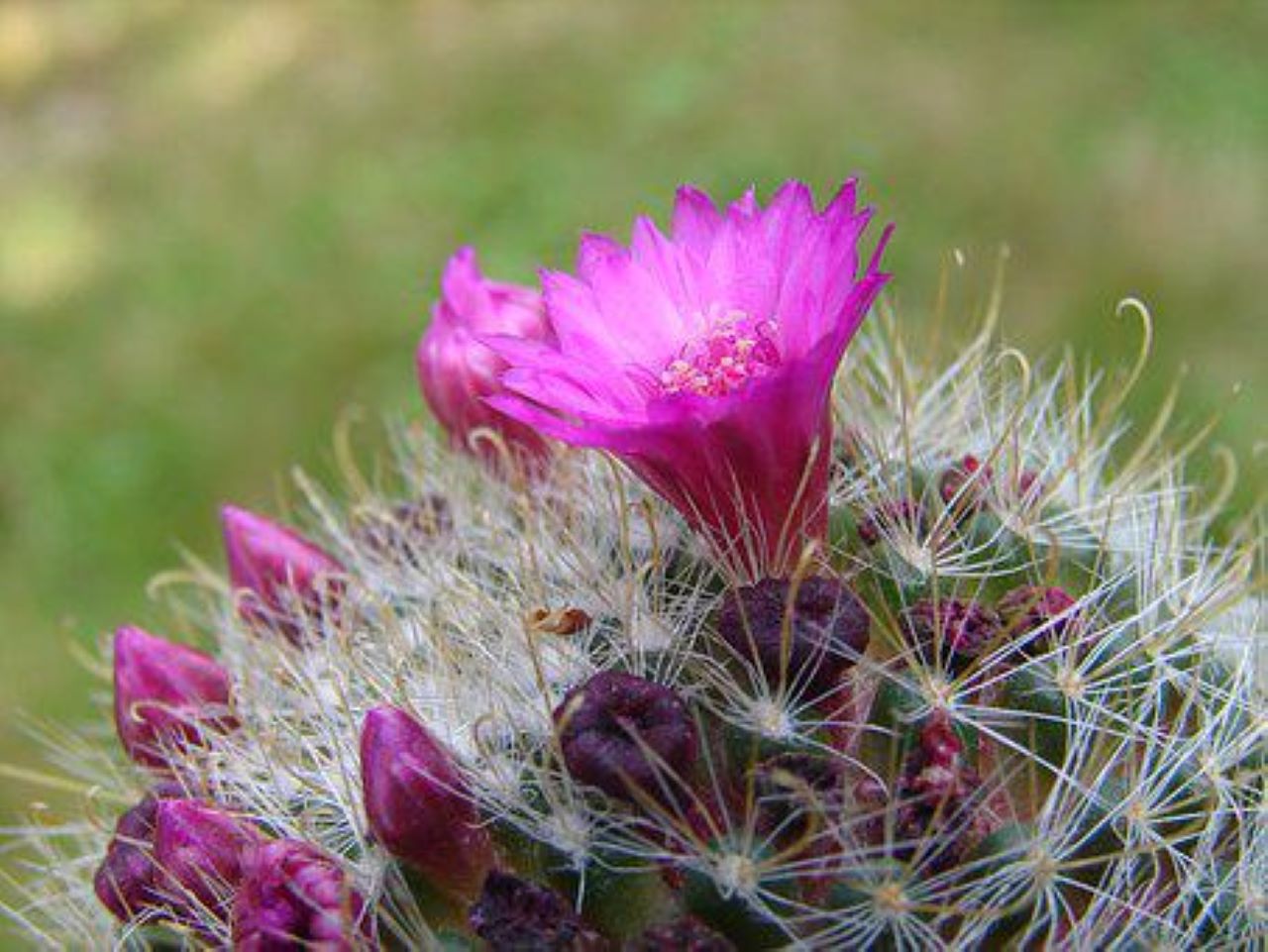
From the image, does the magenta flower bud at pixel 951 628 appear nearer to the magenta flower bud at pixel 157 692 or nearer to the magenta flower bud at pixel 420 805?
the magenta flower bud at pixel 420 805

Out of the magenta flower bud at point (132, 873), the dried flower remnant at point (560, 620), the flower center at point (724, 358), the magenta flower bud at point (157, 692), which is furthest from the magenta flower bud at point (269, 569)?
the flower center at point (724, 358)

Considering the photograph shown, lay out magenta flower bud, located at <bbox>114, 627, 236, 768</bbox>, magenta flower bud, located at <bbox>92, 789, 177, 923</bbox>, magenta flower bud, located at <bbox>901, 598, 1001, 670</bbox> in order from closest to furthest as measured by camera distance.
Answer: magenta flower bud, located at <bbox>901, 598, 1001, 670</bbox>, magenta flower bud, located at <bbox>92, 789, 177, 923</bbox>, magenta flower bud, located at <bbox>114, 627, 236, 768</bbox>

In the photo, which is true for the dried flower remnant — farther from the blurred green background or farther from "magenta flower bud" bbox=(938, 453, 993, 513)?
the blurred green background

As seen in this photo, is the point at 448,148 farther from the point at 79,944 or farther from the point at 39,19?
the point at 79,944

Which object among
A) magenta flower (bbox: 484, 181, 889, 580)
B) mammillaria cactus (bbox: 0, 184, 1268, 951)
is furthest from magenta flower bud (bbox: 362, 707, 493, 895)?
magenta flower (bbox: 484, 181, 889, 580)

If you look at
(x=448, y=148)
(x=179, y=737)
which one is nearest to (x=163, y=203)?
(x=448, y=148)

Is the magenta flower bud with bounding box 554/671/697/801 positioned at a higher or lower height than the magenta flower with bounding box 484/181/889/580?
lower
